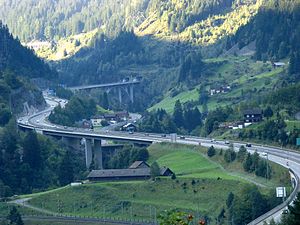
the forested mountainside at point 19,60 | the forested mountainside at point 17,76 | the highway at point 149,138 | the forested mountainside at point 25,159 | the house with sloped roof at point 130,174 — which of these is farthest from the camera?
the forested mountainside at point 19,60

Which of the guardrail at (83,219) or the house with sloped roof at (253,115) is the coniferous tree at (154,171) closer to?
the guardrail at (83,219)

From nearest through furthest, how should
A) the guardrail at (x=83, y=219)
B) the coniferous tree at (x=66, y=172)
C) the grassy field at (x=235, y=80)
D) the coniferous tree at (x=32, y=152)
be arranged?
the guardrail at (x=83, y=219) → the coniferous tree at (x=66, y=172) → the coniferous tree at (x=32, y=152) → the grassy field at (x=235, y=80)

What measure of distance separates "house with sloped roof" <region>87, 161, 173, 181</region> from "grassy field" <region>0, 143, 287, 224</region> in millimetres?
2210

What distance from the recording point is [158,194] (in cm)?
8119

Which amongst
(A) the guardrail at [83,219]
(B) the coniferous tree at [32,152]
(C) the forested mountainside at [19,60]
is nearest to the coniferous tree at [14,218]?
(A) the guardrail at [83,219]

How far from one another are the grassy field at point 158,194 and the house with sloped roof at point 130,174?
2.21 meters

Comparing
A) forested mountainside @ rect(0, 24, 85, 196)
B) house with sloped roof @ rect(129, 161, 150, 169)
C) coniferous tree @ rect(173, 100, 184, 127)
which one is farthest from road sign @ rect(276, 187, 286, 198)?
coniferous tree @ rect(173, 100, 184, 127)

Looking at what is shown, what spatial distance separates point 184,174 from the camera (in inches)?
3472

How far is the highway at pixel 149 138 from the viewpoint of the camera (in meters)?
79.8

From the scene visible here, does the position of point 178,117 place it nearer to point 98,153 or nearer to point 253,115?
point 98,153

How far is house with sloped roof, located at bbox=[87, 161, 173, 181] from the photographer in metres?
88.8

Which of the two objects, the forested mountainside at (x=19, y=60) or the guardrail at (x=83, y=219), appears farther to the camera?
the forested mountainside at (x=19, y=60)

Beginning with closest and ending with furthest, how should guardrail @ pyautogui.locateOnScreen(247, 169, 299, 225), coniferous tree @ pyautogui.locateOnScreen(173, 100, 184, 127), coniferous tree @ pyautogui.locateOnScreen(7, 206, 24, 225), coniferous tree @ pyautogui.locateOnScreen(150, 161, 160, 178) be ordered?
1. guardrail @ pyautogui.locateOnScreen(247, 169, 299, 225)
2. coniferous tree @ pyautogui.locateOnScreen(7, 206, 24, 225)
3. coniferous tree @ pyautogui.locateOnScreen(150, 161, 160, 178)
4. coniferous tree @ pyautogui.locateOnScreen(173, 100, 184, 127)

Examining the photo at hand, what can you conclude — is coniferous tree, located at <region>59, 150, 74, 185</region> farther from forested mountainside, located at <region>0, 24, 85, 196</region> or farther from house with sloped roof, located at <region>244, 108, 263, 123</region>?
house with sloped roof, located at <region>244, 108, 263, 123</region>
